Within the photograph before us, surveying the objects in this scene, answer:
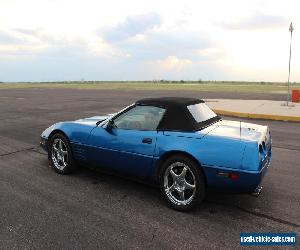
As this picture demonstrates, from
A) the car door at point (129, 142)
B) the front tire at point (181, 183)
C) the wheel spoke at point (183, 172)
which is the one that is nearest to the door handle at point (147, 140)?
the car door at point (129, 142)

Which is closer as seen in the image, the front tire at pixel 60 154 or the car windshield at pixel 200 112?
the car windshield at pixel 200 112

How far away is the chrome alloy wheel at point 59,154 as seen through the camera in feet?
19.2

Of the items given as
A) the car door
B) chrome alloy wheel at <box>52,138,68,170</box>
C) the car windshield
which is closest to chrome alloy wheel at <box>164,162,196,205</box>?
the car door

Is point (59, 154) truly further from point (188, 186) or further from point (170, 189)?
point (188, 186)

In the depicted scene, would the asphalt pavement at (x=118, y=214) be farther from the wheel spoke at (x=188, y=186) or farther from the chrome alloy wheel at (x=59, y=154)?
the wheel spoke at (x=188, y=186)

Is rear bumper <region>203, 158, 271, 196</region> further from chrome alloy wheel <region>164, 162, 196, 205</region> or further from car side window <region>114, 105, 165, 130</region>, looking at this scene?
car side window <region>114, 105, 165, 130</region>

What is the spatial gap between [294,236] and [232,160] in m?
1.10

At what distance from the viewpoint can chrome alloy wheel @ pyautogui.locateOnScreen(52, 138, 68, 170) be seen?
586cm

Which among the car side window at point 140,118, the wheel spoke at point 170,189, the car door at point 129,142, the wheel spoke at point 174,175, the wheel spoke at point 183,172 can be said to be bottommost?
the wheel spoke at point 170,189

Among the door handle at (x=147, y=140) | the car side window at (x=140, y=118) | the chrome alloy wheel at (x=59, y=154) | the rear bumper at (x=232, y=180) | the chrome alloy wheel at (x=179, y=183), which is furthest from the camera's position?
the chrome alloy wheel at (x=59, y=154)

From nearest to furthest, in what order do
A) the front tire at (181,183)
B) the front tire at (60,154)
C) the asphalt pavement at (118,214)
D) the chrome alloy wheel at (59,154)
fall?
the asphalt pavement at (118,214) < the front tire at (181,183) < the front tire at (60,154) < the chrome alloy wheel at (59,154)

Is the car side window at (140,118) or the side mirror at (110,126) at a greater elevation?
the car side window at (140,118)

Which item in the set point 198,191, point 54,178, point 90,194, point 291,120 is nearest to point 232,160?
point 198,191

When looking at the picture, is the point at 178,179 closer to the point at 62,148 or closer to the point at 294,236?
the point at 294,236
